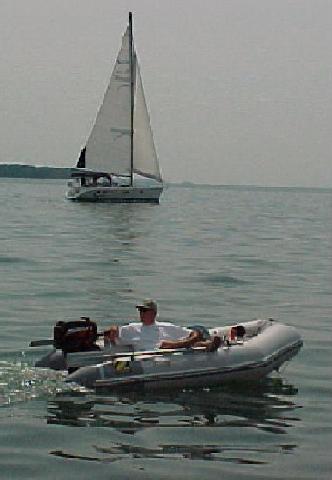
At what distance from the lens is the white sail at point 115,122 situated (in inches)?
2805

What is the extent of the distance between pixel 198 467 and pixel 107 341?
13.2 feet

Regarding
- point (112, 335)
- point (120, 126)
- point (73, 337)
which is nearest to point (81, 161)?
point (120, 126)

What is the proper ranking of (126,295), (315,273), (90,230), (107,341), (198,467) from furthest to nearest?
(90,230) → (315,273) → (126,295) → (107,341) → (198,467)

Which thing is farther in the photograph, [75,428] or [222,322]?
[222,322]

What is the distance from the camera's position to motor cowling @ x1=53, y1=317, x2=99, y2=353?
44.9 ft

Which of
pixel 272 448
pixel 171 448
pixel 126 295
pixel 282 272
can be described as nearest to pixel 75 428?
pixel 171 448

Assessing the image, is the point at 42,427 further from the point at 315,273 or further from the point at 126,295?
the point at 315,273

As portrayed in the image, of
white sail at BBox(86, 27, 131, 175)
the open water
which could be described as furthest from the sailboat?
the open water

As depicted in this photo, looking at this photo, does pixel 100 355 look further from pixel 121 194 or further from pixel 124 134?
pixel 121 194

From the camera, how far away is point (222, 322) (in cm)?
2002

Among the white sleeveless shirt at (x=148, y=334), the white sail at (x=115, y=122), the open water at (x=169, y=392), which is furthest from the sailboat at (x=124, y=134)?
the white sleeveless shirt at (x=148, y=334)

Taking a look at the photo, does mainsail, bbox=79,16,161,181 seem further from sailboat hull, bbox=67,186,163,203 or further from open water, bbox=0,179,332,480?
open water, bbox=0,179,332,480

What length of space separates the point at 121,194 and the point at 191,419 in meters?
61.7

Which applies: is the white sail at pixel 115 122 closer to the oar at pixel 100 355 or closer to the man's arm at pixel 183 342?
the man's arm at pixel 183 342
